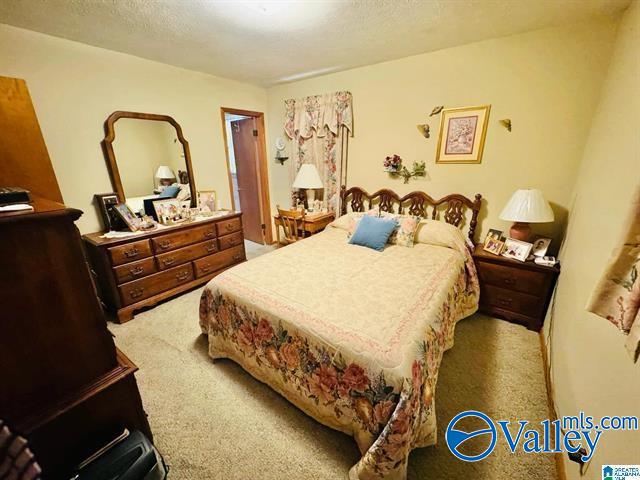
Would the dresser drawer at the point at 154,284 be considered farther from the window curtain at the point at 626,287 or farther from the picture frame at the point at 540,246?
the picture frame at the point at 540,246

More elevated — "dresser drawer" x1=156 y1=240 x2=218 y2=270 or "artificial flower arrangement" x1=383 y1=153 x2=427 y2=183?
"artificial flower arrangement" x1=383 y1=153 x2=427 y2=183

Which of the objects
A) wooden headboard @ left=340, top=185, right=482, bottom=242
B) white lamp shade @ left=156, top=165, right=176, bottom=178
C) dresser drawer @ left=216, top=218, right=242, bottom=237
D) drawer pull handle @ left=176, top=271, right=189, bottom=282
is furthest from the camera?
dresser drawer @ left=216, top=218, right=242, bottom=237

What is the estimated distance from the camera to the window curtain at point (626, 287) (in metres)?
0.70

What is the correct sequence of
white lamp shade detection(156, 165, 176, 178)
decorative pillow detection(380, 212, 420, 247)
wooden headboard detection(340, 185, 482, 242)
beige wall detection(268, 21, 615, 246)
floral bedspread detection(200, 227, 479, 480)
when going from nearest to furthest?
floral bedspread detection(200, 227, 479, 480) → beige wall detection(268, 21, 615, 246) → decorative pillow detection(380, 212, 420, 247) → wooden headboard detection(340, 185, 482, 242) → white lamp shade detection(156, 165, 176, 178)

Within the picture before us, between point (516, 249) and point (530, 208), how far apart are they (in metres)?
0.37

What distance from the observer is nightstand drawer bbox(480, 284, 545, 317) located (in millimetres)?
2104

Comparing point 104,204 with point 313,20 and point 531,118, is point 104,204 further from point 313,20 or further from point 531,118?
point 531,118

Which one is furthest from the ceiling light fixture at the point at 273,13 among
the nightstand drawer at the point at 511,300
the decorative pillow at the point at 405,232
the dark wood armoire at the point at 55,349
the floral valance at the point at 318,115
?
the nightstand drawer at the point at 511,300

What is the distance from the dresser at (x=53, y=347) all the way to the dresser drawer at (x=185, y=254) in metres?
1.77

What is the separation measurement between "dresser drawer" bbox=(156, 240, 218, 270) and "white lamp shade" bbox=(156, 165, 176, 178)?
2.96 feet

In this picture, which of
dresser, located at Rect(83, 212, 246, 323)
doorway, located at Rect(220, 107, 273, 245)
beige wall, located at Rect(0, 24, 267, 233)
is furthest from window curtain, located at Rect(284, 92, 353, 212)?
dresser, located at Rect(83, 212, 246, 323)

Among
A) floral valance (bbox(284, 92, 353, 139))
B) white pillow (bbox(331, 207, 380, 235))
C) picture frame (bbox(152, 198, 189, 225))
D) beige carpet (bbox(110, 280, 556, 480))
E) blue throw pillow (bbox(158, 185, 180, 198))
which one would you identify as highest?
floral valance (bbox(284, 92, 353, 139))

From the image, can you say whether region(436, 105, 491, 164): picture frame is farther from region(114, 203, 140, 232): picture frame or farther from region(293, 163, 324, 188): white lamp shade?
region(114, 203, 140, 232): picture frame

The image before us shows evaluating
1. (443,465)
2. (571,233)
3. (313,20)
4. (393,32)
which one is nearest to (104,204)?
(313,20)
